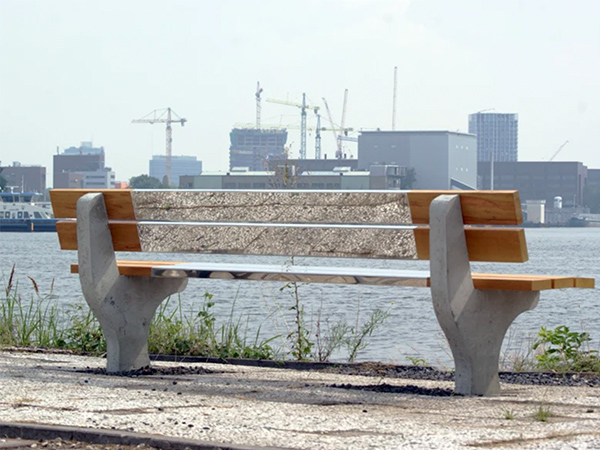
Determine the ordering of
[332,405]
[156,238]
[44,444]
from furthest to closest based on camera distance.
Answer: [156,238], [332,405], [44,444]

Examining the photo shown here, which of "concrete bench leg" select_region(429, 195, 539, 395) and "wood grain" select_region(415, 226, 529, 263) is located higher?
"wood grain" select_region(415, 226, 529, 263)

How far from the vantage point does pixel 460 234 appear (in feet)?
14.8

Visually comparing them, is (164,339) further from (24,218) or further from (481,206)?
(24,218)

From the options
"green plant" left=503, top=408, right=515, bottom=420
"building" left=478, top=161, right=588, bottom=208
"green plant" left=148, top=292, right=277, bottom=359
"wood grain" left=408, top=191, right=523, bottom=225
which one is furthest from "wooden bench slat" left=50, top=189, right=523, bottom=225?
"building" left=478, top=161, right=588, bottom=208

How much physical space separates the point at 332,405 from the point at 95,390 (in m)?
1.11

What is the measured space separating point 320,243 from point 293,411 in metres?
1.03

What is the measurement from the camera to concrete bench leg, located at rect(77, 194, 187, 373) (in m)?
5.22

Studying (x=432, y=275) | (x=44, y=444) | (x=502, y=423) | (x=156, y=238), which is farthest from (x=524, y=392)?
(x=44, y=444)

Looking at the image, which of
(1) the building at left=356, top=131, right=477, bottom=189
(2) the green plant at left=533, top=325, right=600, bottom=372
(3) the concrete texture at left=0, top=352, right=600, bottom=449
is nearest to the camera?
(3) the concrete texture at left=0, top=352, right=600, bottom=449

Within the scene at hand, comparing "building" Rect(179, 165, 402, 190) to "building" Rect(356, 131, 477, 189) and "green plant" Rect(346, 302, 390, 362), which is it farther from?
"green plant" Rect(346, 302, 390, 362)

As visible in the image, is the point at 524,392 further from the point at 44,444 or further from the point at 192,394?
the point at 44,444

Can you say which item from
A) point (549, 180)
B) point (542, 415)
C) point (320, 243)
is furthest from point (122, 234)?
point (549, 180)

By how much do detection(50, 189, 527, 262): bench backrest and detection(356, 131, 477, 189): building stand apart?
13712 cm

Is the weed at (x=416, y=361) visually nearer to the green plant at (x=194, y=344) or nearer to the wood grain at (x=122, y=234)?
the green plant at (x=194, y=344)
